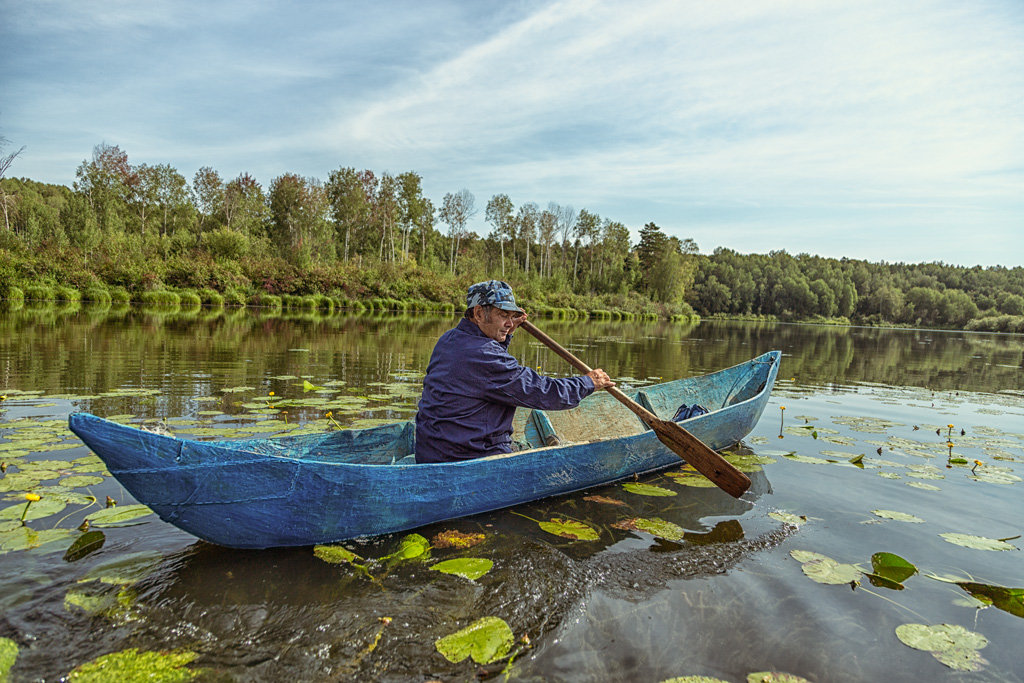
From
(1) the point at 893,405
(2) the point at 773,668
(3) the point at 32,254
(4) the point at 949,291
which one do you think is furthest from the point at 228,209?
(4) the point at 949,291

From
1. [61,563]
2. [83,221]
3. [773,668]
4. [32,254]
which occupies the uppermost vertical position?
[83,221]

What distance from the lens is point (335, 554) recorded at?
294 cm

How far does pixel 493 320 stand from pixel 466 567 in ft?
4.66

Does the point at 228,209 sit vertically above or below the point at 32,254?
above

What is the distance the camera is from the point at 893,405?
29.5ft

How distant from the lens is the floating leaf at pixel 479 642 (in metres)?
2.21

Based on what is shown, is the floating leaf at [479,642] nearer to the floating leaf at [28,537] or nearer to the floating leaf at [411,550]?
the floating leaf at [411,550]

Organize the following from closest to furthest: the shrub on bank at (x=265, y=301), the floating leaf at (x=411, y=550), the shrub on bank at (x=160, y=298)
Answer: the floating leaf at (x=411, y=550)
the shrub on bank at (x=160, y=298)
the shrub on bank at (x=265, y=301)

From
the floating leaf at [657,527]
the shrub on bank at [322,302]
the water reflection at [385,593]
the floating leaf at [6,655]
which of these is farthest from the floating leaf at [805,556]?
the shrub on bank at [322,302]

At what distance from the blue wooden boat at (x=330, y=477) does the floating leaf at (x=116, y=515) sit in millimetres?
660

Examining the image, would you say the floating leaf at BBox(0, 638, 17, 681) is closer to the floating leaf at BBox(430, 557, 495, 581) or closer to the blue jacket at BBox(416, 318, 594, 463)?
the floating leaf at BBox(430, 557, 495, 581)

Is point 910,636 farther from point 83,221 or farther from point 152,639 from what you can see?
point 83,221

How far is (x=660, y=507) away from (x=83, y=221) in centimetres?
3661

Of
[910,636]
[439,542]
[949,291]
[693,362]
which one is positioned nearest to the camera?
[910,636]
